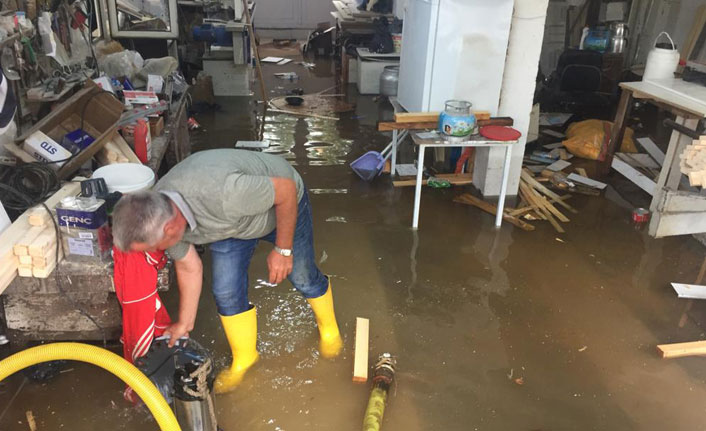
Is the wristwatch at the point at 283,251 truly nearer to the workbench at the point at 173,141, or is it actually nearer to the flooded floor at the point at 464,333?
the flooded floor at the point at 464,333

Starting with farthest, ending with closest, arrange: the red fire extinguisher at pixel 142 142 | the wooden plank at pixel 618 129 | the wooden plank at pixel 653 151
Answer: the wooden plank at pixel 653 151 → the wooden plank at pixel 618 129 → the red fire extinguisher at pixel 142 142

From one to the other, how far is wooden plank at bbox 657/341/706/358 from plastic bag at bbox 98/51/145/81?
16.7 feet

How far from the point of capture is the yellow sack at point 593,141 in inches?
249

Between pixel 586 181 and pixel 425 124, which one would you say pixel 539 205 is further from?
pixel 425 124

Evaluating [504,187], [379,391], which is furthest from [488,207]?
[379,391]

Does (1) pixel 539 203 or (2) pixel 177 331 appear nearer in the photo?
(2) pixel 177 331

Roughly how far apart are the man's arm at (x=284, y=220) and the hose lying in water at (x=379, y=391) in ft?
2.57

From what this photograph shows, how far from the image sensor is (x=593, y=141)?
636 centimetres

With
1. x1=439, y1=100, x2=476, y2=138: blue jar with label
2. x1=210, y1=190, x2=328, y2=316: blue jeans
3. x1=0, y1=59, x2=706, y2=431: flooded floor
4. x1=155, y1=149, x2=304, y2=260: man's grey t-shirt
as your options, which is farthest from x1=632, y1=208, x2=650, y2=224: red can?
x1=155, y1=149, x2=304, y2=260: man's grey t-shirt

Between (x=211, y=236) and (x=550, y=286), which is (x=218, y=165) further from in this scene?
(x=550, y=286)

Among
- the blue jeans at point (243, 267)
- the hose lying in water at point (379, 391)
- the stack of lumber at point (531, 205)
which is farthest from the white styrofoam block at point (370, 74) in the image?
the hose lying in water at point (379, 391)

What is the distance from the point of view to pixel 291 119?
7672 mm

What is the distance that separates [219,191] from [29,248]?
1.02 m

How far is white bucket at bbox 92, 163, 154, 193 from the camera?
3014 mm
